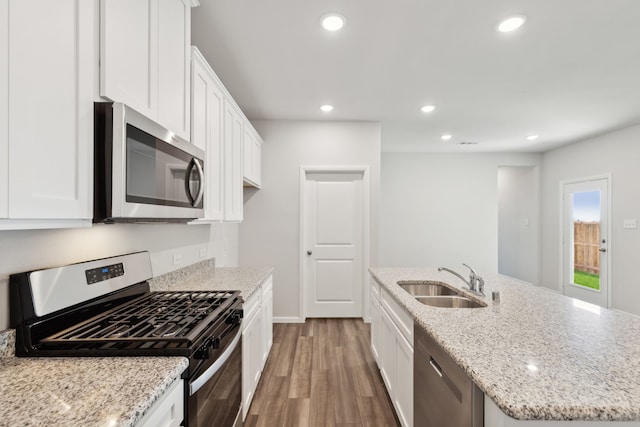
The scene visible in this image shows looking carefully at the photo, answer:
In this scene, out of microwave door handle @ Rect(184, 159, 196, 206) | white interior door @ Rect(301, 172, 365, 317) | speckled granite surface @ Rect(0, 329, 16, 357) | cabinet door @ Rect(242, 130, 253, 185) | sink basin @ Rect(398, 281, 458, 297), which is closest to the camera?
speckled granite surface @ Rect(0, 329, 16, 357)

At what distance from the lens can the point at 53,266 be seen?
3.92 ft

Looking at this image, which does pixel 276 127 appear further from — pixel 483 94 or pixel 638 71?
pixel 638 71

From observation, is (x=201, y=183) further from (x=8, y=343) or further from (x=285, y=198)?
(x=285, y=198)

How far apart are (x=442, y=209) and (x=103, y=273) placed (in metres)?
5.87

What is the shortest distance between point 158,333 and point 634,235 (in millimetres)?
5940

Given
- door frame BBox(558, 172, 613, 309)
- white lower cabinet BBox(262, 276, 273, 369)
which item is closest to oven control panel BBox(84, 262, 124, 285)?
white lower cabinet BBox(262, 276, 273, 369)

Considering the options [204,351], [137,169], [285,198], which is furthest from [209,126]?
[285,198]

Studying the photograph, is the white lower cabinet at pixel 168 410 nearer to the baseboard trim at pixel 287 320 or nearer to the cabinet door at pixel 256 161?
the cabinet door at pixel 256 161

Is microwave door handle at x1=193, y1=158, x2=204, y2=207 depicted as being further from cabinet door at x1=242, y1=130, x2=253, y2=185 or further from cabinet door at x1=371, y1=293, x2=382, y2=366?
cabinet door at x1=371, y1=293, x2=382, y2=366

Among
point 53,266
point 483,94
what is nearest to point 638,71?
point 483,94

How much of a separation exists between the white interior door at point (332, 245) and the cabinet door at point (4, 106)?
11.3 feet

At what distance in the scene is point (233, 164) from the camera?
2.75 m

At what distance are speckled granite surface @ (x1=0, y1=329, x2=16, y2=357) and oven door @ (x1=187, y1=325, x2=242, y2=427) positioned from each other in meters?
0.59

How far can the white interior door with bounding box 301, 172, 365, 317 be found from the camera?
4.14 metres
